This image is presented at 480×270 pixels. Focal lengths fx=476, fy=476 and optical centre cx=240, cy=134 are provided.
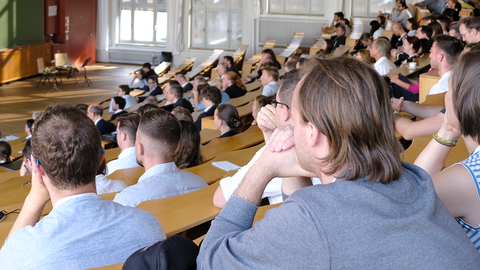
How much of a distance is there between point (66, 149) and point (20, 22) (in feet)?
40.3

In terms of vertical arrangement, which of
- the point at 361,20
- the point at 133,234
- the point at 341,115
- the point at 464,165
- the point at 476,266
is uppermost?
the point at 361,20

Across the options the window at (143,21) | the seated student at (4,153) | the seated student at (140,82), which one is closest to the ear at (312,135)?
the seated student at (4,153)

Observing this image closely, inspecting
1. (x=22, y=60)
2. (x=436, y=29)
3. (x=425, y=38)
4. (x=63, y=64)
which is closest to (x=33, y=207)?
(x=425, y=38)

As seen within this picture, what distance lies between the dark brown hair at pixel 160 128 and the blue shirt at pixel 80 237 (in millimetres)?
1088

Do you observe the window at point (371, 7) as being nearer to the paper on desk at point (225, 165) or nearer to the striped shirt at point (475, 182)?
the paper on desk at point (225, 165)

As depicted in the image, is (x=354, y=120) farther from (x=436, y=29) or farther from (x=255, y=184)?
(x=436, y=29)

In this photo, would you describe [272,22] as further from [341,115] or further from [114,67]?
[341,115]

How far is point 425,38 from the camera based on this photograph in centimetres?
678

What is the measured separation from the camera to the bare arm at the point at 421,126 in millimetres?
2145

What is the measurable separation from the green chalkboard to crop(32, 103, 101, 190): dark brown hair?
11587 mm

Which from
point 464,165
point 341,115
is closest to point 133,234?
point 341,115

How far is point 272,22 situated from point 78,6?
5989 millimetres

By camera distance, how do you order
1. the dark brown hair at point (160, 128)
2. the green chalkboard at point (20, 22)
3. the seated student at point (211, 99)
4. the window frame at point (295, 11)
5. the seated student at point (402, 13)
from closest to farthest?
the dark brown hair at point (160, 128) < the seated student at point (211, 99) < the seated student at point (402, 13) < the green chalkboard at point (20, 22) < the window frame at point (295, 11)

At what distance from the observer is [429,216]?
867 mm
